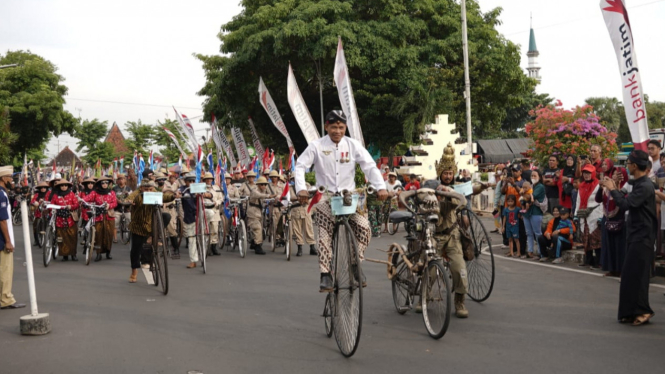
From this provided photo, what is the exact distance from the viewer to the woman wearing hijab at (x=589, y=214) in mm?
11250

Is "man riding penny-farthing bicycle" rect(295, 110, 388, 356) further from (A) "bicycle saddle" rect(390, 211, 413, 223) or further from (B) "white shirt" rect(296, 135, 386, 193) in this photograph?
(A) "bicycle saddle" rect(390, 211, 413, 223)

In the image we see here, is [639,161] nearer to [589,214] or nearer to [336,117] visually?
[336,117]

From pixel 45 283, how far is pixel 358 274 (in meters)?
7.24

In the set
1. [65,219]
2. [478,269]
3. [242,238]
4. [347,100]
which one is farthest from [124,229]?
[478,269]

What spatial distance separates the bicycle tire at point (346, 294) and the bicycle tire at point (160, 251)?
4041mm

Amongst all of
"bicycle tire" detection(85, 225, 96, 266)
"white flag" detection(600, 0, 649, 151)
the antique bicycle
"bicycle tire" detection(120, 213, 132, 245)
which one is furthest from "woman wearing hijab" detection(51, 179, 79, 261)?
"white flag" detection(600, 0, 649, 151)

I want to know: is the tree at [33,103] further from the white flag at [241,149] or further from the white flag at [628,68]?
the white flag at [628,68]

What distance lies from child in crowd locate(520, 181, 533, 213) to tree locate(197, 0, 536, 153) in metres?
16.7

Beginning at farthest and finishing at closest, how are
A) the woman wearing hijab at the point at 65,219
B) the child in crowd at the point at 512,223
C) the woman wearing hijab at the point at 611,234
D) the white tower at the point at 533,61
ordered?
the white tower at the point at 533,61, the woman wearing hijab at the point at 65,219, the child in crowd at the point at 512,223, the woman wearing hijab at the point at 611,234

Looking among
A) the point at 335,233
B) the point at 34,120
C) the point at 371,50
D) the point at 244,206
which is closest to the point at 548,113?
the point at 244,206

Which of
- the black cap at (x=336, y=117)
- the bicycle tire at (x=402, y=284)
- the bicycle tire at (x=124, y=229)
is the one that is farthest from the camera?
the bicycle tire at (x=124, y=229)

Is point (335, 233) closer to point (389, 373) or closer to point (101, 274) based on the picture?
point (389, 373)

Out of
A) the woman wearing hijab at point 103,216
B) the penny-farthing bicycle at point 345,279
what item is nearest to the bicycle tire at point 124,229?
the woman wearing hijab at point 103,216

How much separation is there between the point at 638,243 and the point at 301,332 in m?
3.63
